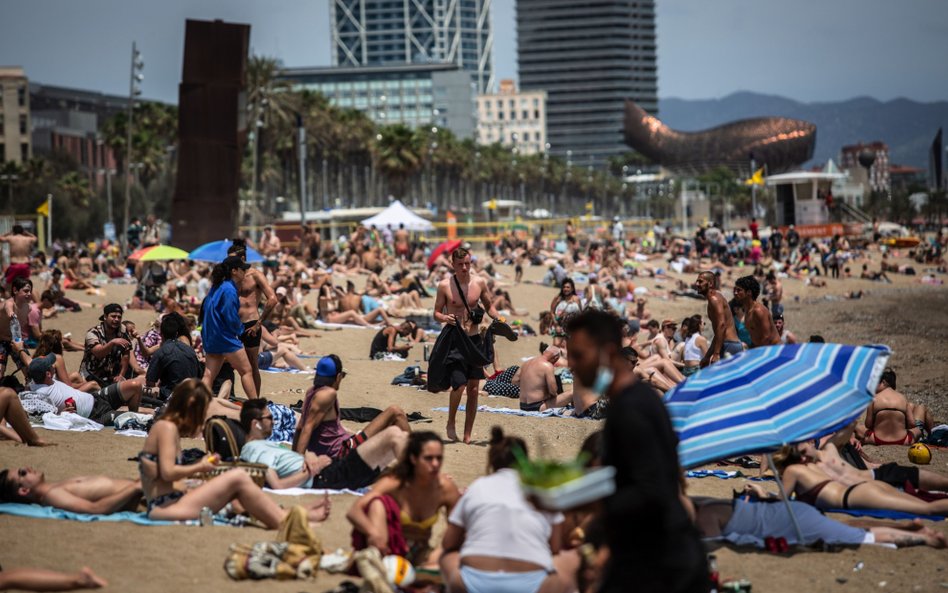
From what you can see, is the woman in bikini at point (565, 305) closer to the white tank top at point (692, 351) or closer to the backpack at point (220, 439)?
the white tank top at point (692, 351)

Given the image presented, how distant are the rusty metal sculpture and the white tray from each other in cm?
14181

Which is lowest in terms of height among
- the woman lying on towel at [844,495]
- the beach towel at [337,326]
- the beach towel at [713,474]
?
the beach towel at [713,474]

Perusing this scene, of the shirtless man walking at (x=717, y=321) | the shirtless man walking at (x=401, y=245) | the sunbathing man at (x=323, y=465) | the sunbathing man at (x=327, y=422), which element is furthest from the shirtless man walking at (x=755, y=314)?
the shirtless man walking at (x=401, y=245)

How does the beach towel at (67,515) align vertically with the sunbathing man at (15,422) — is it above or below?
below

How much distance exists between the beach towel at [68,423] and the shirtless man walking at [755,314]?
5590 millimetres

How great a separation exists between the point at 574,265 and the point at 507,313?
12.4 meters

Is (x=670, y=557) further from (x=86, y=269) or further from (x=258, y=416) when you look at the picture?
(x=86, y=269)

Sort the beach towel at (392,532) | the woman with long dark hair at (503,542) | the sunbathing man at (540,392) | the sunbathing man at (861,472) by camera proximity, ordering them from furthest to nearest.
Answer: the sunbathing man at (540,392), the sunbathing man at (861,472), the beach towel at (392,532), the woman with long dark hair at (503,542)

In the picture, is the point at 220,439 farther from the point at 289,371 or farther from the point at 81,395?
the point at 289,371

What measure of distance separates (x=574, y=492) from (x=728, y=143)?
5795 inches

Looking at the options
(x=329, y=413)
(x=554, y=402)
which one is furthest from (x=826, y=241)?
(x=329, y=413)

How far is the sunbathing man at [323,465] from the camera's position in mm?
7766

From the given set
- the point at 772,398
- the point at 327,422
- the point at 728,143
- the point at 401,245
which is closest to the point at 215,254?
the point at 327,422

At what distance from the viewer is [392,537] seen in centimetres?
605
